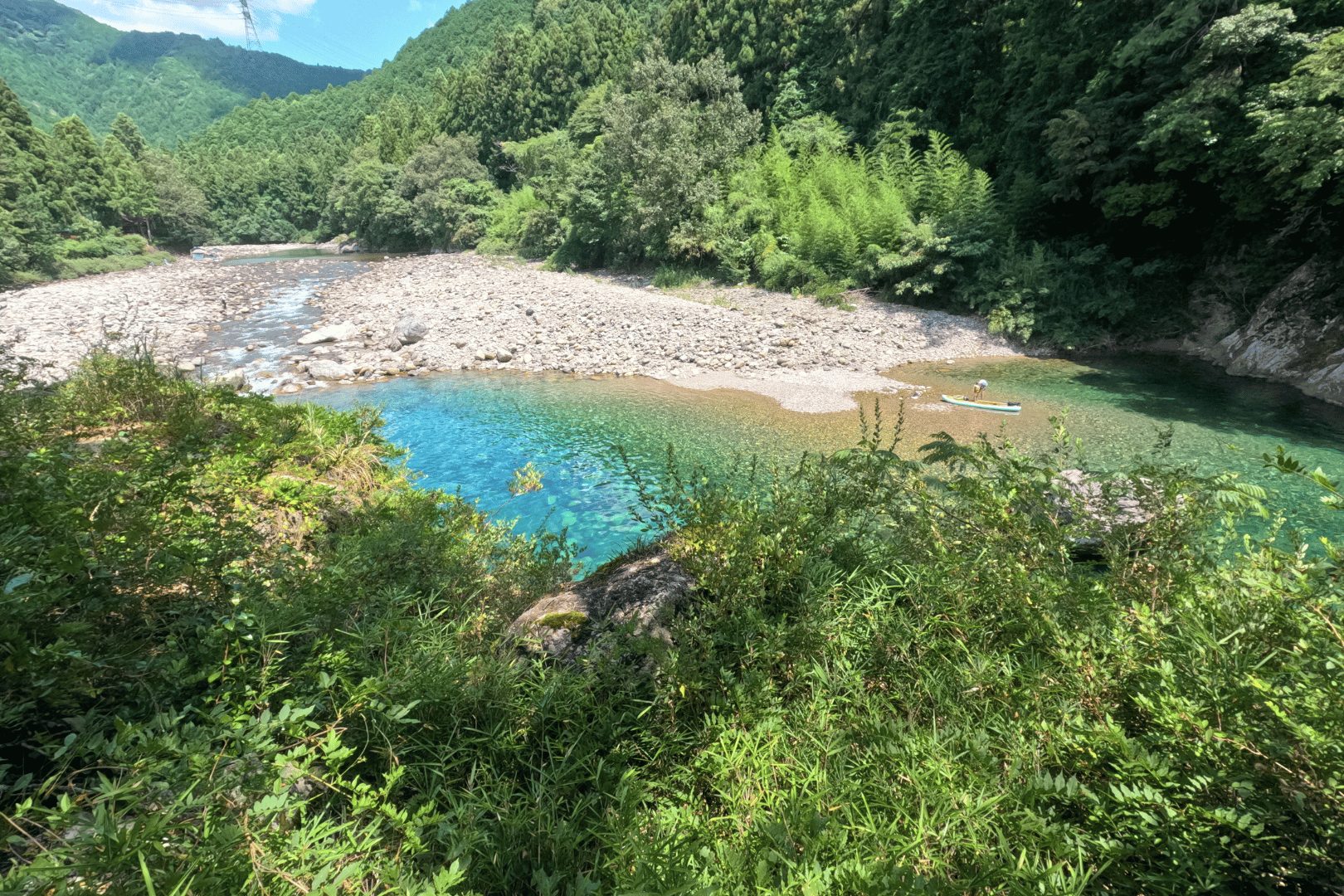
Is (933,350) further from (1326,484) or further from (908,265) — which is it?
(1326,484)

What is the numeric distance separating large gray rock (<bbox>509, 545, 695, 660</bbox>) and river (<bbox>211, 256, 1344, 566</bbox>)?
3.54 meters

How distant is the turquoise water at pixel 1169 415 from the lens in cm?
814

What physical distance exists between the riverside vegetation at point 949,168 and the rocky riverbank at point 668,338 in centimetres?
163

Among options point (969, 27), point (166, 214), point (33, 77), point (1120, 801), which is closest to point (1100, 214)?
point (969, 27)

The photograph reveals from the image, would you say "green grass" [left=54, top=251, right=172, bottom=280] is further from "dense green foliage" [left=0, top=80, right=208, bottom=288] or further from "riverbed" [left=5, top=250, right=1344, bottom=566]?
"riverbed" [left=5, top=250, right=1344, bottom=566]

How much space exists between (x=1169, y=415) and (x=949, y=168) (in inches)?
469

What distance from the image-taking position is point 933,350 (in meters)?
14.6

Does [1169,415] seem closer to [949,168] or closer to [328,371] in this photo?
[949,168]

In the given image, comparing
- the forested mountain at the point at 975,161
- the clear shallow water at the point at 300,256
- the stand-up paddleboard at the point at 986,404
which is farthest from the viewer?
the clear shallow water at the point at 300,256

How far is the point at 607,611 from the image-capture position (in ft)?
9.68

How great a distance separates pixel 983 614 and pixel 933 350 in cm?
1350

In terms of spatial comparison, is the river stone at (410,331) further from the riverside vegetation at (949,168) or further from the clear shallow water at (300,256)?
the clear shallow water at (300,256)

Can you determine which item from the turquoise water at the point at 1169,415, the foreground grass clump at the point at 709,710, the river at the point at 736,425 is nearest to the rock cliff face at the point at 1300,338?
the turquoise water at the point at 1169,415

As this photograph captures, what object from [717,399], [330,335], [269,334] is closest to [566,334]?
[717,399]
